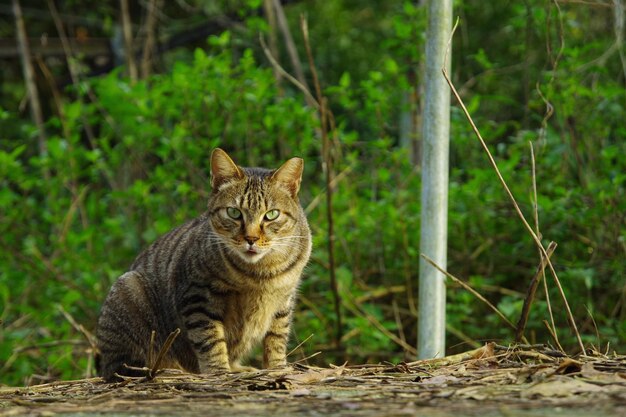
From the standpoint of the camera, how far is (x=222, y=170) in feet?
14.3

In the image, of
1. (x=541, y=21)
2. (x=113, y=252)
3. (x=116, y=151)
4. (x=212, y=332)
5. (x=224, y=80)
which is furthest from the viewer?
(x=113, y=252)

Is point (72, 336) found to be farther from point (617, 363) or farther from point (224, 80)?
point (617, 363)

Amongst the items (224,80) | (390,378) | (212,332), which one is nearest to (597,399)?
(390,378)

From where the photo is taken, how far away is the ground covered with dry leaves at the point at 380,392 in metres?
2.31

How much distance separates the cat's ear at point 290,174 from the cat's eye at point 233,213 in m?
0.26

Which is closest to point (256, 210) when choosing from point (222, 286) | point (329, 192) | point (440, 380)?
point (222, 286)

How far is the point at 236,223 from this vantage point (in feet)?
13.8

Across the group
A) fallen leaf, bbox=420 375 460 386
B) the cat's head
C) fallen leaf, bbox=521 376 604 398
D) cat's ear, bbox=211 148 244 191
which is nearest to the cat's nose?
the cat's head

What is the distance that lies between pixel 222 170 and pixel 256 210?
288 mm

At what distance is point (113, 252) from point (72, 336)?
2.43 ft

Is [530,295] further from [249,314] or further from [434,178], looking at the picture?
[249,314]

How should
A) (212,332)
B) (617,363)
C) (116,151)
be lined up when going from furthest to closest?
(116,151)
(212,332)
(617,363)

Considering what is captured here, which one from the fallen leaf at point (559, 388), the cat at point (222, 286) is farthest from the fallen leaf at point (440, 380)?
the cat at point (222, 286)

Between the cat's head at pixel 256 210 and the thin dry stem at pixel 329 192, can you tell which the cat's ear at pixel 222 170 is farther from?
the thin dry stem at pixel 329 192
